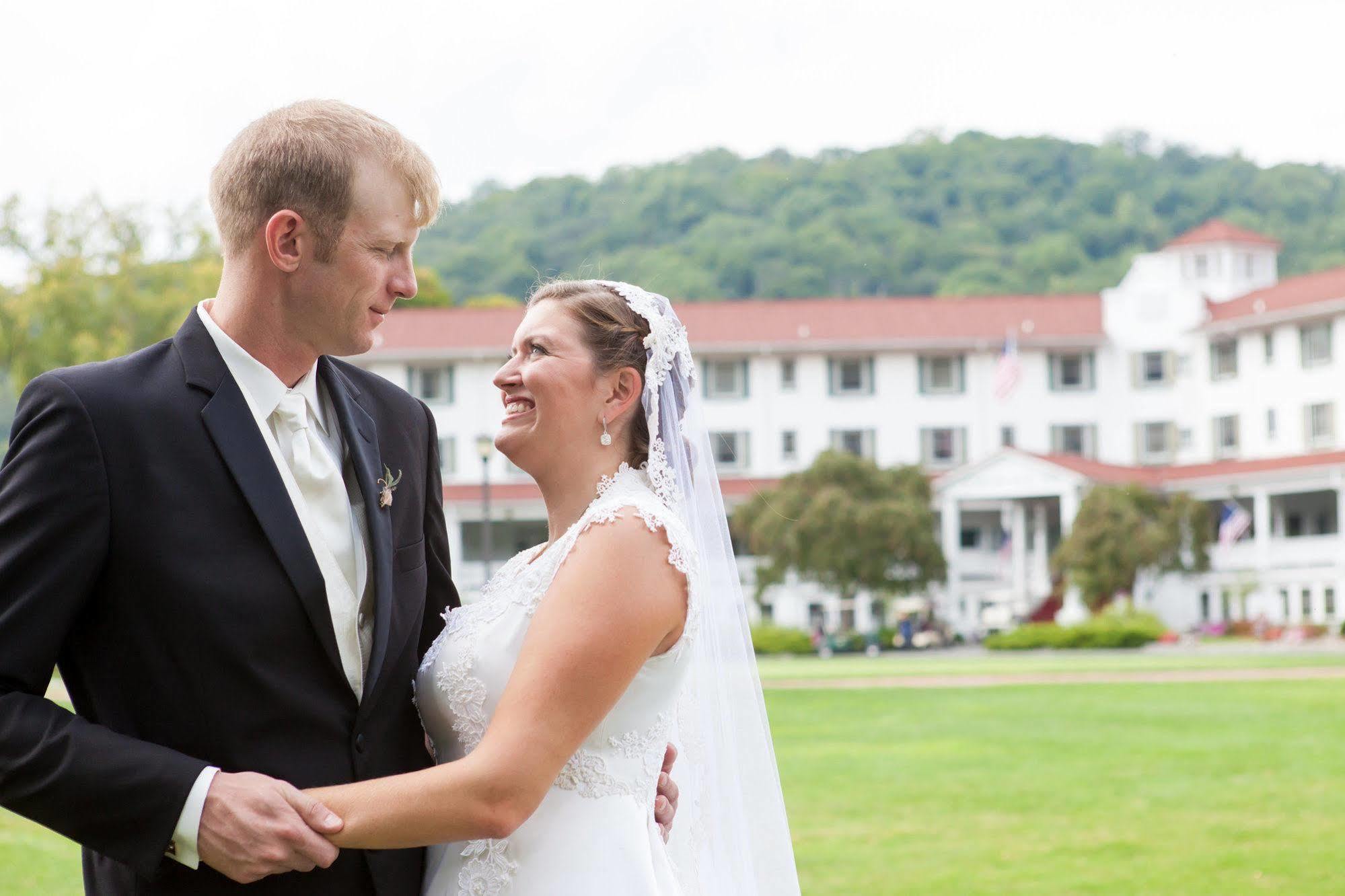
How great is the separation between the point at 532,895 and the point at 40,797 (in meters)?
1.23

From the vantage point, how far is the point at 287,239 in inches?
124

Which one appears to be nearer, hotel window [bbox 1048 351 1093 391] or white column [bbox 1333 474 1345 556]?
white column [bbox 1333 474 1345 556]

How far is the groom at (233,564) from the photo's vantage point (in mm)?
2891

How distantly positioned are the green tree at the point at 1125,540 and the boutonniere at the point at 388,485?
175 ft

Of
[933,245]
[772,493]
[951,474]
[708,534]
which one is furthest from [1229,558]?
[708,534]

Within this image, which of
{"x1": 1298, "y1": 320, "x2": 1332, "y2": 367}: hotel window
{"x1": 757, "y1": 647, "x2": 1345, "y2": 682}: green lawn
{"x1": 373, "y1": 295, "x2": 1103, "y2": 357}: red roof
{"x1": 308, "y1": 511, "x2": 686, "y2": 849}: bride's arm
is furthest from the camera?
{"x1": 373, "y1": 295, "x2": 1103, "y2": 357}: red roof

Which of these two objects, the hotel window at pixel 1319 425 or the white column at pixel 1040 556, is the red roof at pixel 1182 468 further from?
the white column at pixel 1040 556

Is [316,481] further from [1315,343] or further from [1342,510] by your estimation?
[1315,343]

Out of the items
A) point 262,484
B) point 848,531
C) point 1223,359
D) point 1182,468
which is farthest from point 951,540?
point 262,484

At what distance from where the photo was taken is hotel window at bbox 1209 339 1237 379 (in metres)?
63.9

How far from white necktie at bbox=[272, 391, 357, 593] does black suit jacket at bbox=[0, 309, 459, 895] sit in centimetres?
7

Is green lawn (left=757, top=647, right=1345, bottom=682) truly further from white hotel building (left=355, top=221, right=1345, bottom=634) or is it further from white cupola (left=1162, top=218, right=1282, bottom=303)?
white cupola (left=1162, top=218, right=1282, bottom=303)

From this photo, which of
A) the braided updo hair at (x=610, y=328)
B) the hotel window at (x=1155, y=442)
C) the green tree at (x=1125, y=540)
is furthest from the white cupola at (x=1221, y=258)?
the braided updo hair at (x=610, y=328)

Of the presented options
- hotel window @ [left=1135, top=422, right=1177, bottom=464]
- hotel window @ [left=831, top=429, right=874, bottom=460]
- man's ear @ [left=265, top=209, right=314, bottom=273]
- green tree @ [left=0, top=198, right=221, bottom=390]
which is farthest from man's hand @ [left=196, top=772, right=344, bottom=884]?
hotel window @ [left=1135, top=422, right=1177, bottom=464]
